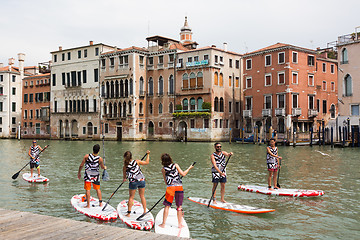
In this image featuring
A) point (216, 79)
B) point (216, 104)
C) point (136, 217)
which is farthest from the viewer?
point (216, 104)

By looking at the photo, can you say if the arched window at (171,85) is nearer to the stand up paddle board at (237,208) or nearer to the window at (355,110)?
the window at (355,110)

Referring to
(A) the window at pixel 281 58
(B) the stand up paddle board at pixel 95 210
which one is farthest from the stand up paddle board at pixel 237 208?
(A) the window at pixel 281 58

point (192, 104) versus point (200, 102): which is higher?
point (200, 102)

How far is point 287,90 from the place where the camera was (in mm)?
45062

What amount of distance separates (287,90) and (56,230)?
41.3m

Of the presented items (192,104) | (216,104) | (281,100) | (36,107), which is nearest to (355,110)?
(281,100)

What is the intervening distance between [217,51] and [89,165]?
4364 cm

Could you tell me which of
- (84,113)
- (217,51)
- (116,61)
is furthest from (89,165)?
(84,113)

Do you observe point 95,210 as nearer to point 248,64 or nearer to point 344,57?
point 344,57

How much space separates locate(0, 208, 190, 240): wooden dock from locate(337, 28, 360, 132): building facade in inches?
1525

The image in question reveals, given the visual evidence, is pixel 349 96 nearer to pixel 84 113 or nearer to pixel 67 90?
pixel 84 113

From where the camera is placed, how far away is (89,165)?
9.79 metres

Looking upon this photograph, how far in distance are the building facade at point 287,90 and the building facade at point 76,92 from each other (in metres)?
24.1

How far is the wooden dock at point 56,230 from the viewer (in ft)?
20.9
